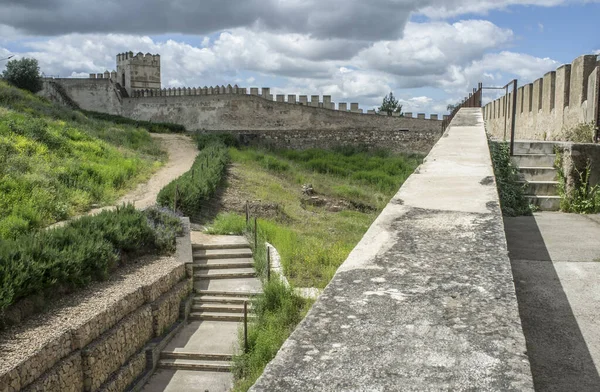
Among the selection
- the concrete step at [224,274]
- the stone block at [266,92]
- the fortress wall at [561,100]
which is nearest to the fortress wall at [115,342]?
the concrete step at [224,274]

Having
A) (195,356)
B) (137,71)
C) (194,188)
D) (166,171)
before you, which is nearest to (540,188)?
(195,356)

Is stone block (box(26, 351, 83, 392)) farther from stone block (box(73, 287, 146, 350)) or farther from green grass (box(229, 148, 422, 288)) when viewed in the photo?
green grass (box(229, 148, 422, 288))

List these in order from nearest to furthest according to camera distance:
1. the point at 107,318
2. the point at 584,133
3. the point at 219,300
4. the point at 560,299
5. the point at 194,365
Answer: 1. the point at 560,299
2. the point at 584,133
3. the point at 107,318
4. the point at 194,365
5. the point at 219,300

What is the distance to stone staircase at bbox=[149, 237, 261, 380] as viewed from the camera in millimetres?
8508

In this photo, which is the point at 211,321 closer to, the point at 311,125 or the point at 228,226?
the point at 228,226

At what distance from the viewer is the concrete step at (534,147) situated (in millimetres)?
6337

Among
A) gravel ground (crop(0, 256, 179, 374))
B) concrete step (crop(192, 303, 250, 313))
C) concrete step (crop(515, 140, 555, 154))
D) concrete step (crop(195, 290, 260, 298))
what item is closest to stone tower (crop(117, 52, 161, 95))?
A: concrete step (crop(195, 290, 260, 298))

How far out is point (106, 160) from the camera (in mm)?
17891

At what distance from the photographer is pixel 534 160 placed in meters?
6.38

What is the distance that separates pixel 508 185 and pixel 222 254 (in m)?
7.10

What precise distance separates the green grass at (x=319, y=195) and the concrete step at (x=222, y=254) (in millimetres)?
704

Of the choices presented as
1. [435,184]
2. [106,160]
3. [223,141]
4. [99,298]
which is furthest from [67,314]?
[223,141]

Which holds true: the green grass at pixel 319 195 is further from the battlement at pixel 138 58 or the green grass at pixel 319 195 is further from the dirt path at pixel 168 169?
the battlement at pixel 138 58

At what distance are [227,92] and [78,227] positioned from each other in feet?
85.1
